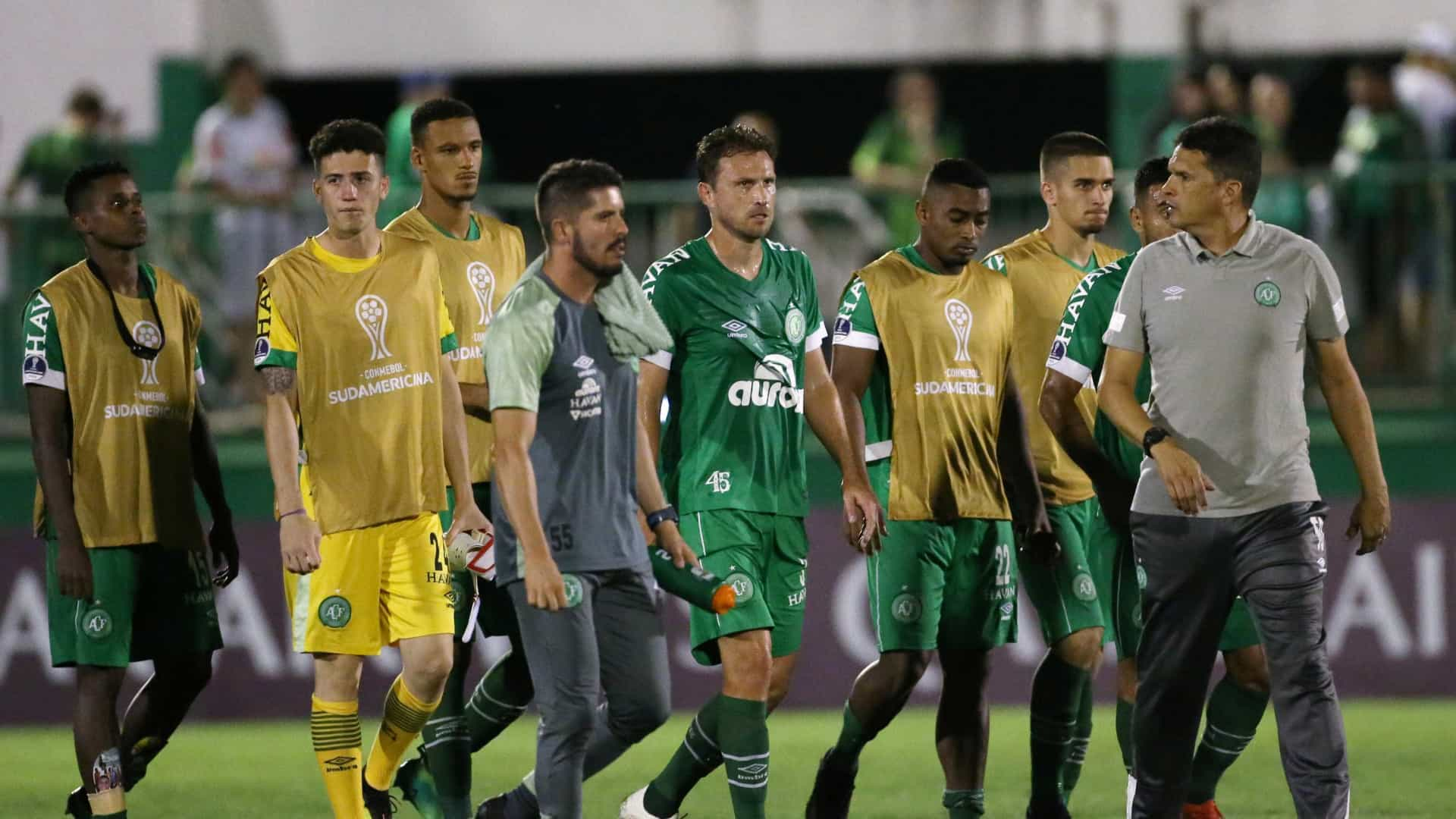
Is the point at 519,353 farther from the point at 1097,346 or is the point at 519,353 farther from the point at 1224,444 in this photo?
the point at 1097,346

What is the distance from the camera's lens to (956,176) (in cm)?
869

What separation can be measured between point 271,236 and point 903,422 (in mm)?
6959

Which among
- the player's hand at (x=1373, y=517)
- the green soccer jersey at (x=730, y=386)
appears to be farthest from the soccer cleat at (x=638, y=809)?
the player's hand at (x=1373, y=517)

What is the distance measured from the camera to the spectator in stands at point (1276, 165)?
1428 centimetres

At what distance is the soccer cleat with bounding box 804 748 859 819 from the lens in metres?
8.62

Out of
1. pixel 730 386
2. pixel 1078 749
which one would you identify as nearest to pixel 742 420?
pixel 730 386

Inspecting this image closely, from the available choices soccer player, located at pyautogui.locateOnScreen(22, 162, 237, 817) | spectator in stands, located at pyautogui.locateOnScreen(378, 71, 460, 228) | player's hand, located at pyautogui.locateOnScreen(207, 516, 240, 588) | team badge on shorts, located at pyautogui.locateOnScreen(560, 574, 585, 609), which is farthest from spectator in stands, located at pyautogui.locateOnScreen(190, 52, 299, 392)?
team badge on shorts, located at pyautogui.locateOnScreen(560, 574, 585, 609)

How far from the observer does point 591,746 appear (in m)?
8.02

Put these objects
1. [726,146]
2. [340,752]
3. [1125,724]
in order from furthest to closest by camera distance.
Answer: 1. [1125,724]
2. [726,146]
3. [340,752]

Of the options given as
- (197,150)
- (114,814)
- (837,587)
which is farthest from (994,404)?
(197,150)

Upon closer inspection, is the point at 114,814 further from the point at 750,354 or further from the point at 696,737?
the point at 750,354

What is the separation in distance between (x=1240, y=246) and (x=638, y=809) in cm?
320

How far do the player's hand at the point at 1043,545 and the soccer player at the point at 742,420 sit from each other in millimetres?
872

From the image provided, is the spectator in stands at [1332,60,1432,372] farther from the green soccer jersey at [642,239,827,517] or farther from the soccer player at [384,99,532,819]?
the soccer player at [384,99,532,819]
